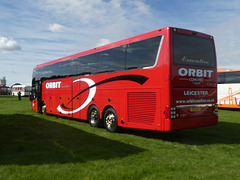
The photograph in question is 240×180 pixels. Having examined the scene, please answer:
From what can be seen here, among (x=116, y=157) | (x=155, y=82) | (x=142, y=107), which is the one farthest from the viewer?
(x=142, y=107)

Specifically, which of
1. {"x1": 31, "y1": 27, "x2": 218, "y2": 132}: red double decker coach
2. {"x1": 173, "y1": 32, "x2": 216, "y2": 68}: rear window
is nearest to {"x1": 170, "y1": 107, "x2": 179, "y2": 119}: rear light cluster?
{"x1": 31, "y1": 27, "x2": 218, "y2": 132}: red double decker coach

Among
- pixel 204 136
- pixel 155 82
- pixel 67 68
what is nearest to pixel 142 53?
pixel 155 82

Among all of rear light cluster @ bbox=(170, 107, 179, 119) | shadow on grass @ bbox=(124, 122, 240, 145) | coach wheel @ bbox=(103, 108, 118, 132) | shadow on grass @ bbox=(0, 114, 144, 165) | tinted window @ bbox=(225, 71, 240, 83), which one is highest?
tinted window @ bbox=(225, 71, 240, 83)

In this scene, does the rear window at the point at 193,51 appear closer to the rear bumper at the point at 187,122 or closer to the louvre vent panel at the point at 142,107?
the louvre vent panel at the point at 142,107

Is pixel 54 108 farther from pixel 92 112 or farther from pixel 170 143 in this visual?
pixel 170 143

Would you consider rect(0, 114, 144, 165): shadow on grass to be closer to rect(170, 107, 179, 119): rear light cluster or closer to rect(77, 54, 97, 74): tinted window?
rect(170, 107, 179, 119): rear light cluster

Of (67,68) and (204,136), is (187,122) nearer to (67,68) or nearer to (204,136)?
(204,136)

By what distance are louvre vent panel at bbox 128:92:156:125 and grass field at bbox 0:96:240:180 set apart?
79 centimetres

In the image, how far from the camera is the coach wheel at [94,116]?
34.5ft

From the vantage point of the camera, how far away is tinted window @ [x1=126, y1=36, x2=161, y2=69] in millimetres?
7732

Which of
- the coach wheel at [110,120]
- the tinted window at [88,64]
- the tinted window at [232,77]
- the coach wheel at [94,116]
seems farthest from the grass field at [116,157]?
the tinted window at [232,77]

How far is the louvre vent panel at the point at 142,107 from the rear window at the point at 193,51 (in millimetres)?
1451

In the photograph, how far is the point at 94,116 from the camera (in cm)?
1089

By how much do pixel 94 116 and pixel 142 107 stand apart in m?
3.45
